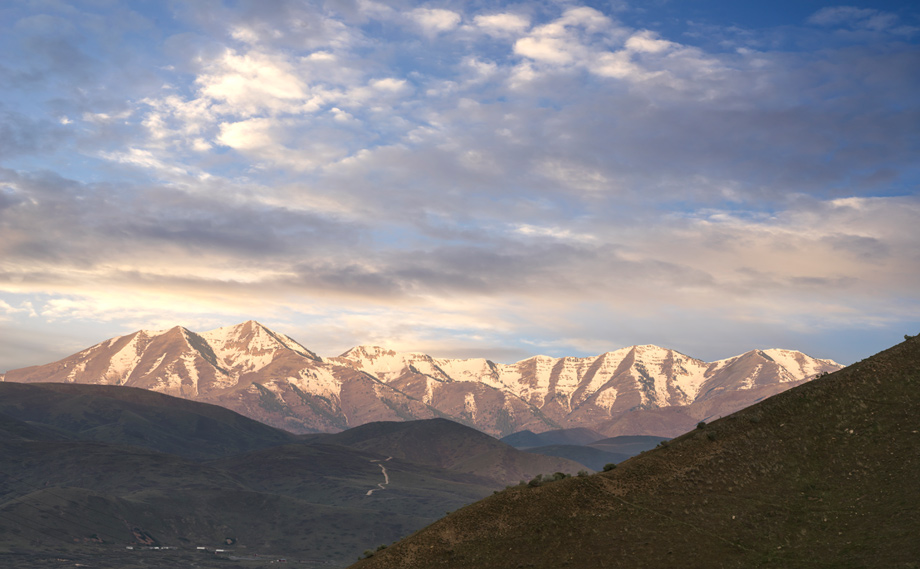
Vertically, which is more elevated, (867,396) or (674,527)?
(867,396)

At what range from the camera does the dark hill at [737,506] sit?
5878 cm

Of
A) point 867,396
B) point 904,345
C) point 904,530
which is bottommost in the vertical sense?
point 904,530

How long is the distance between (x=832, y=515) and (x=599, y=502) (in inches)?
752

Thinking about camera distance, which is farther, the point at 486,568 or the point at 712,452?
the point at 712,452

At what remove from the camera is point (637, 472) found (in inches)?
2739

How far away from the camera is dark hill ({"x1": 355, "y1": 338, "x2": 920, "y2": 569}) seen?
5878cm

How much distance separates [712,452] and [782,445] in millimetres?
7125

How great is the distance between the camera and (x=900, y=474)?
65188mm

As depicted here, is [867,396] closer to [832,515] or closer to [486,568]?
[832,515]

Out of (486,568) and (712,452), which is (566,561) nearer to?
(486,568)

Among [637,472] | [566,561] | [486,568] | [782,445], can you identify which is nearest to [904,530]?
[782,445]

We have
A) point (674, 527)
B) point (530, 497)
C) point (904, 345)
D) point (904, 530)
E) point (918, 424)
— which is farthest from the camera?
Answer: point (904, 345)

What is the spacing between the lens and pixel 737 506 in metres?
64.8

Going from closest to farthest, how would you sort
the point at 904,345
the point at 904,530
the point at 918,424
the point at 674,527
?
1. the point at 904,530
2. the point at 674,527
3. the point at 918,424
4. the point at 904,345
